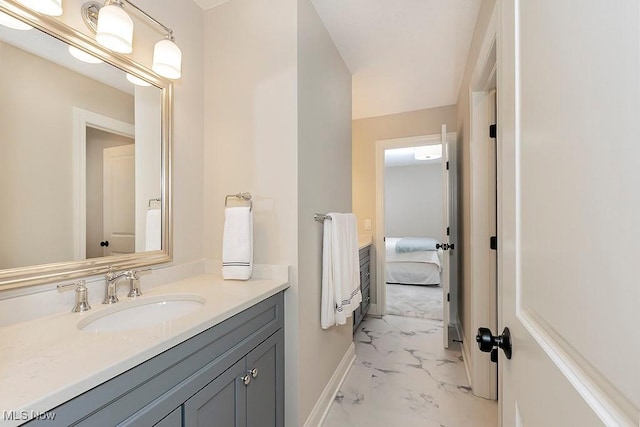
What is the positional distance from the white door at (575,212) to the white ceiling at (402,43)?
4.27 ft

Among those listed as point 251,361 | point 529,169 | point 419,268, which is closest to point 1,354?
point 251,361

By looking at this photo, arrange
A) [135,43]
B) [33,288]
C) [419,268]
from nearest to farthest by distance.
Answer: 1. [33,288]
2. [135,43]
3. [419,268]

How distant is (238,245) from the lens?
1384 millimetres

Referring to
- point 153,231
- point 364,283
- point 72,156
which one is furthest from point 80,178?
point 364,283

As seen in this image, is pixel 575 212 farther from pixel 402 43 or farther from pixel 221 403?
pixel 402 43

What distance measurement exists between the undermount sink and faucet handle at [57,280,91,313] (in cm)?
6

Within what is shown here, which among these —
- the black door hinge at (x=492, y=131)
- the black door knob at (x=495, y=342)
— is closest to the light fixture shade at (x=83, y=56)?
the black door knob at (x=495, y=342)

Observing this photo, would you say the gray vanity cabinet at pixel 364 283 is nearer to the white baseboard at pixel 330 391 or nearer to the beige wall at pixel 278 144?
the white baseboard at pixel 330 391

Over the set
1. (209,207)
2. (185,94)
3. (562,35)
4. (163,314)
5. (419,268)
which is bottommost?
(419,268)

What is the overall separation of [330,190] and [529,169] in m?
1.40

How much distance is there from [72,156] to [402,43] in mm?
2094

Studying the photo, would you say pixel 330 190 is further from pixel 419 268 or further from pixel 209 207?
pixel 419 268

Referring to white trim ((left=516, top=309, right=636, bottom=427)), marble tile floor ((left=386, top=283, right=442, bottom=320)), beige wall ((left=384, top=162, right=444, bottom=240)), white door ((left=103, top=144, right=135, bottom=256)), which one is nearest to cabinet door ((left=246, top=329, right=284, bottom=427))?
white door ((left=103, top=144, right=135, bottom=256))

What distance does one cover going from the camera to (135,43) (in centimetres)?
133
